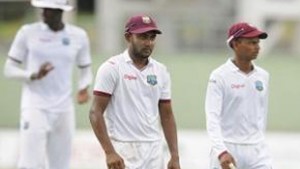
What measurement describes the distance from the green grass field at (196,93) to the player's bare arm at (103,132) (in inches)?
271

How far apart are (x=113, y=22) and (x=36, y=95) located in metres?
9.38

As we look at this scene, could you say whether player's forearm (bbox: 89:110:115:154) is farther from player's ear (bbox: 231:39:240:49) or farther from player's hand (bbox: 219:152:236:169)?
player's ear (bbox: 231:39:240:49)

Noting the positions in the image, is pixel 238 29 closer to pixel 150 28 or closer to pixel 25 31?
pixel 150 28

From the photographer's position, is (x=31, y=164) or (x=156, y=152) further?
(x=31, y=164)

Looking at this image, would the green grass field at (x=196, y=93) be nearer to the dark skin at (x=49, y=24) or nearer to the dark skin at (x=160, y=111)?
the dark skin at (x=49, y=24)

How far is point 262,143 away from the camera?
860 centimetres

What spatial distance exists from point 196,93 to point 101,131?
7.95 m

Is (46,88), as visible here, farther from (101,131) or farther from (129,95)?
(101,131)

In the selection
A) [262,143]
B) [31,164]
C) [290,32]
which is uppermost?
[262,143]

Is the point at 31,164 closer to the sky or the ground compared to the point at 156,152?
closer to the ground

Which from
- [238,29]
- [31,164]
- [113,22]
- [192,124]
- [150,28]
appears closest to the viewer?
[150,28]

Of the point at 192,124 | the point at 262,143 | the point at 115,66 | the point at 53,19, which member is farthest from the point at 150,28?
the point at 192,124

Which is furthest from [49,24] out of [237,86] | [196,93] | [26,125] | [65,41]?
[196,93]

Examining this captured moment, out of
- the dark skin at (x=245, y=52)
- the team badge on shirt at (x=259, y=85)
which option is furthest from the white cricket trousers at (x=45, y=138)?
the team badge on shirt at (x=259, y=85)
